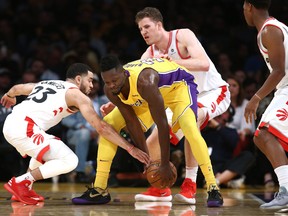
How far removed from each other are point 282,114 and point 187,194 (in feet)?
4.33

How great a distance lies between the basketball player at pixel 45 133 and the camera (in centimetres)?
660

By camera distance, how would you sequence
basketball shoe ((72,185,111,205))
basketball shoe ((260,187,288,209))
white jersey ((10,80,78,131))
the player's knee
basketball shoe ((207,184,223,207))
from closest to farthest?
basketball shoe ((260,187,288,209))
basketball shoe ((207,184,223,207))
basketball shoe ((72,185,111,205))
white jersey ((10,80,78,131))
the player's knee

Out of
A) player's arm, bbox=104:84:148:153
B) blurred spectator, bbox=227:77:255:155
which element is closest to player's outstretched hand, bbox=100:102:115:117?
player's arm, bbox=104:84:148:153

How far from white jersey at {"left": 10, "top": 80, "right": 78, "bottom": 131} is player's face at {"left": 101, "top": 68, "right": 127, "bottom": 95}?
0.92 metres

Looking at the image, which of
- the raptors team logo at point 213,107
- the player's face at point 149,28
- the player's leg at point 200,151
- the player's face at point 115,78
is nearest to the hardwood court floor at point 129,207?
the player's leg at point 200,151

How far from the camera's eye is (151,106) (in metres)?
6.12

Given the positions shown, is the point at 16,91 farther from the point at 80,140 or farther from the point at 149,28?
the point at 80,140

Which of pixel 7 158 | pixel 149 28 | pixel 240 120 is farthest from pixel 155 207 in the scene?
pixel 240 120

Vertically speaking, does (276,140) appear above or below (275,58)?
below

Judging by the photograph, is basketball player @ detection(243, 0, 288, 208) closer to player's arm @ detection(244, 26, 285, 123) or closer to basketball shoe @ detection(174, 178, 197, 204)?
player's arm @ detection(244, 26, 285, 123)

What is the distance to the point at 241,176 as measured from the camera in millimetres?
9523

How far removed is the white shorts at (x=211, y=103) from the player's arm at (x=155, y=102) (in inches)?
41.8

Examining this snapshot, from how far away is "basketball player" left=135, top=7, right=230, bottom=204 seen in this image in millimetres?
7090

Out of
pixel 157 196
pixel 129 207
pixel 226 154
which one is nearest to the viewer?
pixel 129 207
